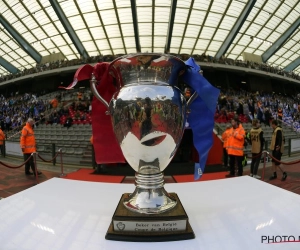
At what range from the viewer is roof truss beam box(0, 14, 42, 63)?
21594mm

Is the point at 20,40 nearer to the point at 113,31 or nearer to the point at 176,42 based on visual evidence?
the point at 113,31

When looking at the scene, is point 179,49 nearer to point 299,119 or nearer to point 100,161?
point 299,119

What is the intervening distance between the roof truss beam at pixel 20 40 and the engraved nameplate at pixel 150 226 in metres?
26.5

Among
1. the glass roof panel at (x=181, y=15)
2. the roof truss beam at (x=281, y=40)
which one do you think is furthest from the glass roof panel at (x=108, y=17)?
the roof truss beam at (x=281, y=40)

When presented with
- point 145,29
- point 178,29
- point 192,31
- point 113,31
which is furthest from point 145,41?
point 192,31

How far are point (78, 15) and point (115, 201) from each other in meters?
22.9

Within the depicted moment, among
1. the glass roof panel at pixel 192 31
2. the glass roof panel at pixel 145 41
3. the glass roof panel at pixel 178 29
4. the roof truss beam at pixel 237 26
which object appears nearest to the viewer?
the roof truss beam at pixel 237 26

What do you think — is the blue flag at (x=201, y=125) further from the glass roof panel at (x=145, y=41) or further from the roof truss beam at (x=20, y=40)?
the glass roof panel at (x=145, y=41)

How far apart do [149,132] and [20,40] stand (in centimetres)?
2758

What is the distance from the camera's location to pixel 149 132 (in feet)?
3.02

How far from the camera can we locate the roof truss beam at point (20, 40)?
21594mm

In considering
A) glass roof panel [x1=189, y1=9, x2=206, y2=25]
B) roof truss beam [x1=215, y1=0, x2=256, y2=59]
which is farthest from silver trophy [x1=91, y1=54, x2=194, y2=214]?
glass roof panel [x1=189, y1=9, x2=206, y2=25]

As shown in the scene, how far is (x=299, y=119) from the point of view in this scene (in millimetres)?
14961

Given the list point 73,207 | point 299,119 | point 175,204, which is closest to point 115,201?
point 73,207
